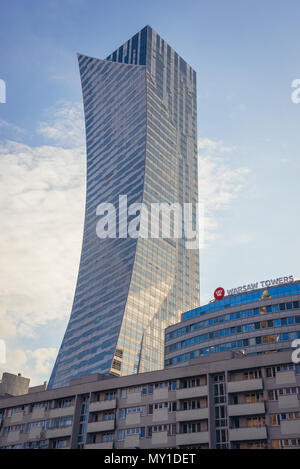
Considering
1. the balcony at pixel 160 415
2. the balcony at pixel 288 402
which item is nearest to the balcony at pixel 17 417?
the balcony at pixel 160 415

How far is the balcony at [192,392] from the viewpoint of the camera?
8419cm

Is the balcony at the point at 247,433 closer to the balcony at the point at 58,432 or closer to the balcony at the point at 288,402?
the balcony at the point at 288,402

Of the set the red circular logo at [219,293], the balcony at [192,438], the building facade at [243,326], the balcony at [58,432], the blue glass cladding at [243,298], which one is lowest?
the balcony at [192,438]

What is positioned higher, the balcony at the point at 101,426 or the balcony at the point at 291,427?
the balcony at the point at 101,426

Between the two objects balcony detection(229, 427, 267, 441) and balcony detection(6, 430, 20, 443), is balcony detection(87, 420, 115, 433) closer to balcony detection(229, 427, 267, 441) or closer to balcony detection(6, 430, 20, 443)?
balcony detection(6, 430, 20, 443)

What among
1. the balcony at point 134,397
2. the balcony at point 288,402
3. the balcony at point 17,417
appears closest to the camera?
the balcony at point 288,402

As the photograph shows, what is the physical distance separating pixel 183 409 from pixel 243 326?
163 feet

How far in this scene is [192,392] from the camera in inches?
3346

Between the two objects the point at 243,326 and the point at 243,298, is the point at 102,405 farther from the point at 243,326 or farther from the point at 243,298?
the point at 243,298

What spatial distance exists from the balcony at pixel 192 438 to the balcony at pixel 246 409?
5.39m

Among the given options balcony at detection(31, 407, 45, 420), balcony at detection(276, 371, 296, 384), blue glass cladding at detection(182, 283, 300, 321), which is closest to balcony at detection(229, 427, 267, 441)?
balcony at detection(276, 371, 296, 384)

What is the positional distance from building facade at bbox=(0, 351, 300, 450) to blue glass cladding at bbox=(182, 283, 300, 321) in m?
45.1
